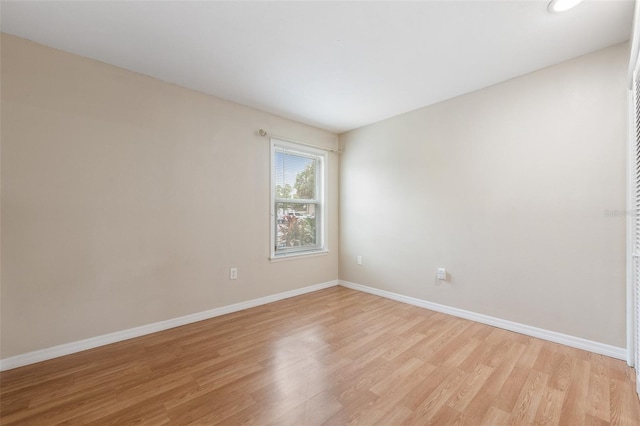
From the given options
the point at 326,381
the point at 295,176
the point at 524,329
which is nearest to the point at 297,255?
the point at 295,176

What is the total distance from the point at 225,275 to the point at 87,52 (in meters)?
2.36

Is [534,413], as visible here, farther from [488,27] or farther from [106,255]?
[106,255]

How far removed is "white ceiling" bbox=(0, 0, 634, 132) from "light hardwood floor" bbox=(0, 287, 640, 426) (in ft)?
8.01

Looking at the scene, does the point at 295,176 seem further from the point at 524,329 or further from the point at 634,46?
the point at 634,46

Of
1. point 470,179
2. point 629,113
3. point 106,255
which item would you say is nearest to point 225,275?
point 106,255

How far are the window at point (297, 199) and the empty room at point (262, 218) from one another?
285 millimetres

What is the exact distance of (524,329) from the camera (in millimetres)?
2488

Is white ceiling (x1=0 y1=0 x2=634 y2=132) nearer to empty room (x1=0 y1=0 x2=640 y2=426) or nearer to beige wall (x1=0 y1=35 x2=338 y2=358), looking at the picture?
empty room (x1=0 y1=0 x2=640 y2=426)

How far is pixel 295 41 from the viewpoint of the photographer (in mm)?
2033

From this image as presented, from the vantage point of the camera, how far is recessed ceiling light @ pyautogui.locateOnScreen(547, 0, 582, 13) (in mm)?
1651

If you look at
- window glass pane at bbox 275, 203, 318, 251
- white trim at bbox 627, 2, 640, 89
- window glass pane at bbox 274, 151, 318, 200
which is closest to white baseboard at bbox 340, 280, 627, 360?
window glass pane at bbox 275, 203, 318, 251

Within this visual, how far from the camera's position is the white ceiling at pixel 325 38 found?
1.73m

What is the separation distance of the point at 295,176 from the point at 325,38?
2013mm

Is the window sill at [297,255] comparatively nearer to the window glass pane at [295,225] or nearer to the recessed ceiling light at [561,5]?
the window glass pane at [295,225]
